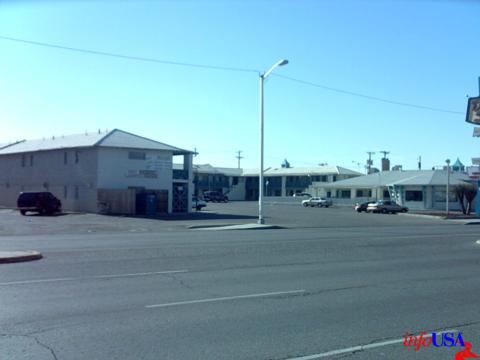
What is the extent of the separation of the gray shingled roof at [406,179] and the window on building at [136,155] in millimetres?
35671

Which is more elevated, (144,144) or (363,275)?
(144,144)

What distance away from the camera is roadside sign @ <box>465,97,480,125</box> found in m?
29.8

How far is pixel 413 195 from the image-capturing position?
240ft

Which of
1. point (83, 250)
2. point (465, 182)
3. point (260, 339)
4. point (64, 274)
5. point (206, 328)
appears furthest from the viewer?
point (465, 182)

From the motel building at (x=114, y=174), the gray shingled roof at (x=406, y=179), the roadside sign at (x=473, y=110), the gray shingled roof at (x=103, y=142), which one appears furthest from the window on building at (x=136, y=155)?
the gray shingled roof at (x=406, y=179)

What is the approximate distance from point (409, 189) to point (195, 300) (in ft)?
221

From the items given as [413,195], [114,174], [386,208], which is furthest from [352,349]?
[413,195]

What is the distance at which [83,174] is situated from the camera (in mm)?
50219

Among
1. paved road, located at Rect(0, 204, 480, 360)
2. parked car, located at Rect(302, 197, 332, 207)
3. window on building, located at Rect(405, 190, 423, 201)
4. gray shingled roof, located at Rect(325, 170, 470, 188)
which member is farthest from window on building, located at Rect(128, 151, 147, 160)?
window on building, located at Rect(405, 190, 423, 201)

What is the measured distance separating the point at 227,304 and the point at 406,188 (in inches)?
2660

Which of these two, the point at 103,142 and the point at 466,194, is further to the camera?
the point at 466,194

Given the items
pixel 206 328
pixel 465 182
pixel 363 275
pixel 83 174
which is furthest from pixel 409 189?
pixel 206 328

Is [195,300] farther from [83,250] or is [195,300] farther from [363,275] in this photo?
[83,250]

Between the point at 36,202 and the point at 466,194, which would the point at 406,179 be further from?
the point at 36,202
